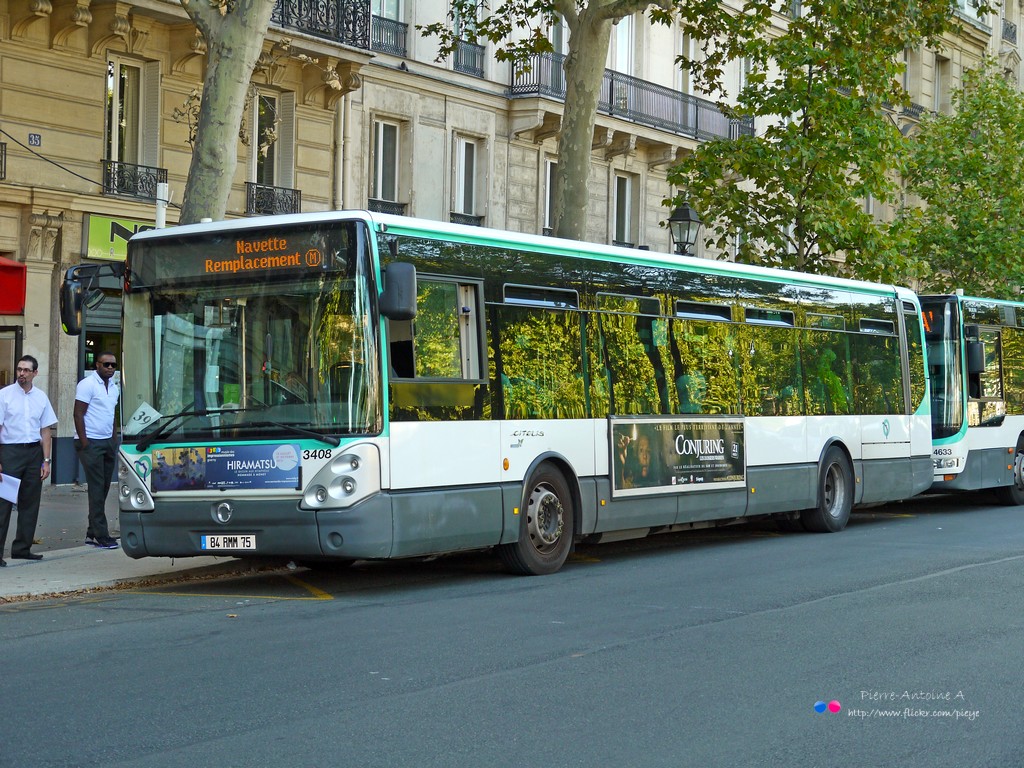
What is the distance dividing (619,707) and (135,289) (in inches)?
246

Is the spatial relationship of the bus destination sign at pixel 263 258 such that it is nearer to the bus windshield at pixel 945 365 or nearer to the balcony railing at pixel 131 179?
the balcony railing at pixel 131 179

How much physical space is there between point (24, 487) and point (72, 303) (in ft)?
7.03

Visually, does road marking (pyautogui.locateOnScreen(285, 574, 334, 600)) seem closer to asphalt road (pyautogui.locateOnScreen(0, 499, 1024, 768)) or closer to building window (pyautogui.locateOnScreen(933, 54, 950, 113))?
asphalt road (pyautogui.locateOnScreen(0, 499, 1024, 768))

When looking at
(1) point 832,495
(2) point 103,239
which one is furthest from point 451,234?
(2) point 103,239

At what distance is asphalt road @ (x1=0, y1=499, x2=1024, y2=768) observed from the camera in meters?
6.39

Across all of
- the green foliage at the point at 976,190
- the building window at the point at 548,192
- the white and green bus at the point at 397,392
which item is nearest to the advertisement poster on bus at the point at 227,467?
the white and green bus at the point at 397,392

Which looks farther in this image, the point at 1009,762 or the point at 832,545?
the point at 832,545

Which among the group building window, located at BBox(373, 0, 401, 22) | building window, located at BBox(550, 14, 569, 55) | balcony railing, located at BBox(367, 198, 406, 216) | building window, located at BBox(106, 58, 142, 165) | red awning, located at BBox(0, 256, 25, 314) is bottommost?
red awning, located at BBox(0, 256, 25, 314)

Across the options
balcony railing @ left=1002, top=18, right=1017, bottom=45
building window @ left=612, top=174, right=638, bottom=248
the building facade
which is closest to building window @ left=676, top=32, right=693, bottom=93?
the building facade

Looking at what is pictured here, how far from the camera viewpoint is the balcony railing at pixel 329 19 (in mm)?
24734

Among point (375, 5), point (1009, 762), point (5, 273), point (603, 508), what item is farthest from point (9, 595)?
point (375, 5)

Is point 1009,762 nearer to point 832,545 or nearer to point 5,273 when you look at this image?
point 832,545

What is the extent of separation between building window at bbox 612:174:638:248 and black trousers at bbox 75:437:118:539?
21.0m

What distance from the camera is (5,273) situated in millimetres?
21484
